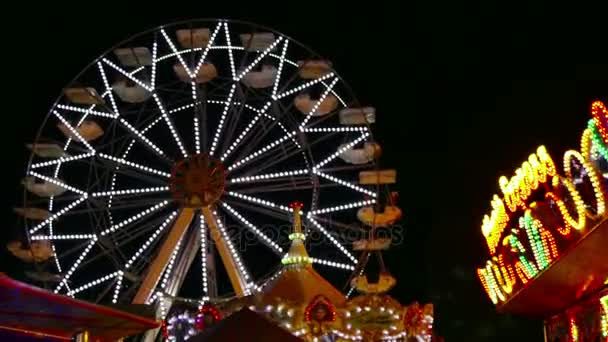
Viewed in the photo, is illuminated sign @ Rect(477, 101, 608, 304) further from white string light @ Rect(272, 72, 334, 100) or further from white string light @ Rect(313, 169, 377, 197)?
white string light @ Rect(272, 72, 334, 100)

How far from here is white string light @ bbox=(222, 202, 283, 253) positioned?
16.6 metres

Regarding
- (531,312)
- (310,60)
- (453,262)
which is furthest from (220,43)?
(531,312)

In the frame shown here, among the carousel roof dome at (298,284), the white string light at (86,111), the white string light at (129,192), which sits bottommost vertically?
the carousel roof dome at (298,284)

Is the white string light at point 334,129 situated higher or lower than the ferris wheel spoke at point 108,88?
lower

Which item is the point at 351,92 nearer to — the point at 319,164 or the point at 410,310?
the point at 319,164

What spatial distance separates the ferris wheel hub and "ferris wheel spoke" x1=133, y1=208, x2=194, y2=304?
0.26 metres

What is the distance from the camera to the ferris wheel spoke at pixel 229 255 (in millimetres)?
16219

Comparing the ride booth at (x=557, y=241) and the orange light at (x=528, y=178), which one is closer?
the ride booth at (x=557, y=241)

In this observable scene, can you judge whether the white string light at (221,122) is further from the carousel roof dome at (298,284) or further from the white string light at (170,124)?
the carousel roof dome at (298,284)

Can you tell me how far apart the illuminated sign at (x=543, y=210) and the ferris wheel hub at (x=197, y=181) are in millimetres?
5555

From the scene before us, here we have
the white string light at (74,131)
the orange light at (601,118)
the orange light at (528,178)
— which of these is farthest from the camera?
the white string light at (74,131)

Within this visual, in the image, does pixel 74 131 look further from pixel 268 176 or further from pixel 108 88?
pixel 268 176

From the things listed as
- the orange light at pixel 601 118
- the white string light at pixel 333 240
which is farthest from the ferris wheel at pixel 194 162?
the orange light at pixel 601 118

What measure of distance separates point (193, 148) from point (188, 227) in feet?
4.88
